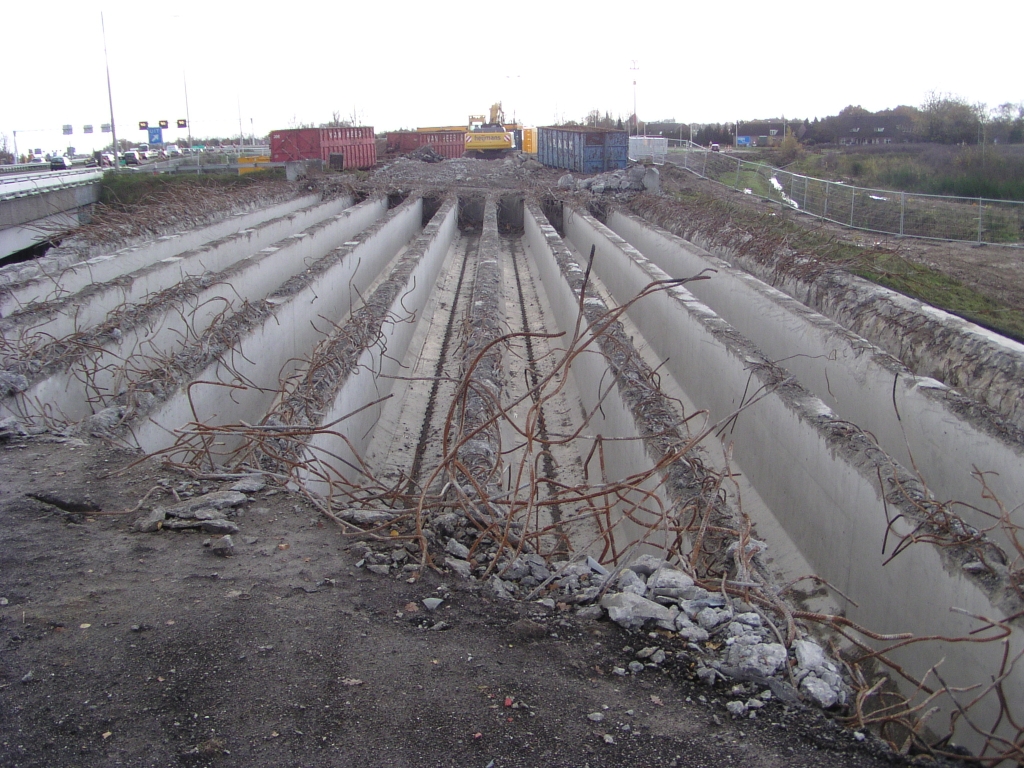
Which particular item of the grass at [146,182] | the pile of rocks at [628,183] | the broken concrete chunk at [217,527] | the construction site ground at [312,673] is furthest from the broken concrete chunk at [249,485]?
the grass at [146,182]

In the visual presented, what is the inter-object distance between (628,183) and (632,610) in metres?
22.2

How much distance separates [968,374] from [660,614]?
6078 mm

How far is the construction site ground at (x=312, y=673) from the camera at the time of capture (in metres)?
2.79

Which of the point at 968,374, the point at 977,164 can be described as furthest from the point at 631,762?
the point at 977,164

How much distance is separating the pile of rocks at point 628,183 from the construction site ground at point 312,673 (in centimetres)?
2111

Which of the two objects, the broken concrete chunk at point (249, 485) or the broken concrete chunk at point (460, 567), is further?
the broken concrete chunk at point (249, 485)

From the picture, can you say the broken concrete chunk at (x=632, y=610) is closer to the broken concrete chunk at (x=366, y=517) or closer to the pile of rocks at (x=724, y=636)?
the pile of rocks at (x=724, y=636)

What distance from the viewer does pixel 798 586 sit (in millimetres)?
6027

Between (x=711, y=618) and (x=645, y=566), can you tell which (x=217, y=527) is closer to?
(x=645, y=566)

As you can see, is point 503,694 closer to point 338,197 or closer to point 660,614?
point 660,614

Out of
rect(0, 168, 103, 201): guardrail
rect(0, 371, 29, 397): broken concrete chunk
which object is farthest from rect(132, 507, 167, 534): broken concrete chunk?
rect(0, 168, 103, 201): guardrail

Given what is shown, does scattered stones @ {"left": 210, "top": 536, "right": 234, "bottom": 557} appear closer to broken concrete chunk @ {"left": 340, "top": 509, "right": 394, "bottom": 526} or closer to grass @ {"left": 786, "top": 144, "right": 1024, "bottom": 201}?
broken concrete chunk @ {"left": 340, "top": 509, "right": 394, "bottom": 526}

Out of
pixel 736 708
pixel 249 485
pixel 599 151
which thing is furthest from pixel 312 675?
pixel 599 151

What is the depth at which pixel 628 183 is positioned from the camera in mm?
24234
